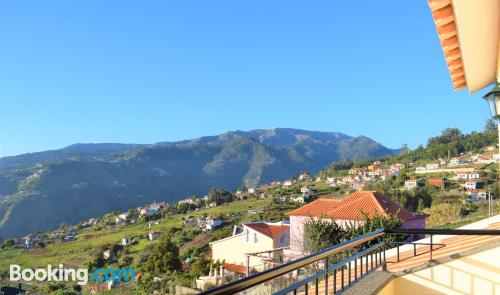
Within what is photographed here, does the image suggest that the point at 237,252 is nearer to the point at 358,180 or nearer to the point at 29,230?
the point at 358,180

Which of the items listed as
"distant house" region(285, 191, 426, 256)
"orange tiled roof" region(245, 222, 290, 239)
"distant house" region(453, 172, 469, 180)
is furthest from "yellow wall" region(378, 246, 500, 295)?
"distant house" region(453, 172, 469, 180)

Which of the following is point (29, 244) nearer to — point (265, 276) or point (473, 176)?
point (473, 176)

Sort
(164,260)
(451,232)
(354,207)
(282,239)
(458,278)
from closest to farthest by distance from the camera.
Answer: (451,232), (458,278), (354,207), (282,239), (164,260)

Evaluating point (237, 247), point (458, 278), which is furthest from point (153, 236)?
point (458, 278)

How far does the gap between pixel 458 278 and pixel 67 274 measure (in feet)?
143

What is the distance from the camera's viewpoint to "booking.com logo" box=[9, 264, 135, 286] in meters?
36.8

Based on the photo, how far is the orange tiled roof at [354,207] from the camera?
2319 centimetres

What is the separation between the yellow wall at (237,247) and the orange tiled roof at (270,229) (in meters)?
0.33

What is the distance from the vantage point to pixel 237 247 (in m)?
31.9

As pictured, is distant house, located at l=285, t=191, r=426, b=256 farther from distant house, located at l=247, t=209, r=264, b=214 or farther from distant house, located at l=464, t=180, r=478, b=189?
distant house, located at l=247, t=209, r=264, b=214

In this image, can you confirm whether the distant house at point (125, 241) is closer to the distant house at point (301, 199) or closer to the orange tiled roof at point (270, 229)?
the distant house at point (301, 199)

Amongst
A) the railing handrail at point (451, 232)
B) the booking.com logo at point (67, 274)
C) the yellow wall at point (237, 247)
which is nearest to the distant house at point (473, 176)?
the yellow wall at point (237, 247)

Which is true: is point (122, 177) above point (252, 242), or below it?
above

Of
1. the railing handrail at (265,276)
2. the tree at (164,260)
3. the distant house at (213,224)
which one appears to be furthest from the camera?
the distant house at (213,224)
